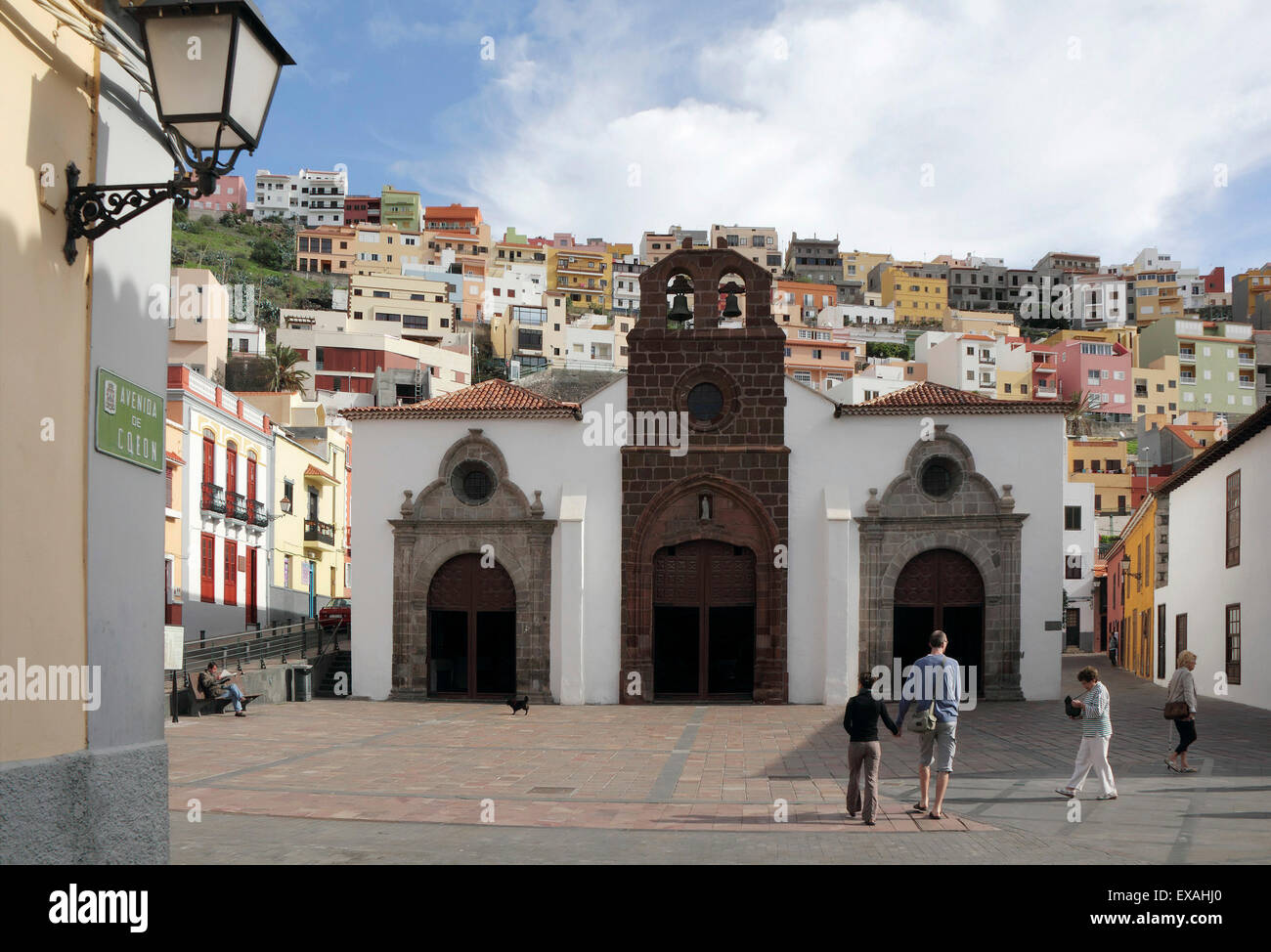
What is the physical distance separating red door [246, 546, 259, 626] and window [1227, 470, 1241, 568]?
85.5 ft

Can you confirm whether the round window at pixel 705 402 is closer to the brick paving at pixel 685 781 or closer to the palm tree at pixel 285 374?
the brick paving at pixel 685 781

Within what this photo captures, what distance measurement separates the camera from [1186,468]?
29062 mm

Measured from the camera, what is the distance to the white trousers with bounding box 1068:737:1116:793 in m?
12.3

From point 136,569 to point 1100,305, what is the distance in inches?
5201

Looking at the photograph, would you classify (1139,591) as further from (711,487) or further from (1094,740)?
(1094,740)

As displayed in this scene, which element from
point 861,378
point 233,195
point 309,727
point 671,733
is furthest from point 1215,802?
point 233,195

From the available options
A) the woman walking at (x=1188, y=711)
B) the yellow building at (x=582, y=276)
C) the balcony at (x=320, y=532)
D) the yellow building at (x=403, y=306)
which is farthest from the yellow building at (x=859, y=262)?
the woman walking at (x=1188, y=711)

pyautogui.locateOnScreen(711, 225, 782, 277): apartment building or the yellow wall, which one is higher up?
pyautogui.locateOnScreen(711, 225, 782, 277): apartment building

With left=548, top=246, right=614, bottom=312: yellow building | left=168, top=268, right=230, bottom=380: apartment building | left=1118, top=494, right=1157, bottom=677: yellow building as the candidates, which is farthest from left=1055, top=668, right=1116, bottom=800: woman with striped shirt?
left=548, top=246, right=614, bottom=312: yellow building

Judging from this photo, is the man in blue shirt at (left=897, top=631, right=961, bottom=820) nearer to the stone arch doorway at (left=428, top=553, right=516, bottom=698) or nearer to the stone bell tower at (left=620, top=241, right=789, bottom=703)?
the stone bell tower at (left=620, top=241, right=789, bottom=703)

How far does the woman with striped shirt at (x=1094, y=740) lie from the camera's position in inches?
485

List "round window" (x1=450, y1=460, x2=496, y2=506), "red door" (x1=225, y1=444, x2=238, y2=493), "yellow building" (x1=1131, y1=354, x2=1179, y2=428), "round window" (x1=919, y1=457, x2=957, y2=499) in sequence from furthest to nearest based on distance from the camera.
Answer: "yellow building" (x1=1131, y1=354, x2=1179, y2=428)
"red door" (x1=225, y1=444, x2=238, y2=493)
"round window" (x1=450, y1=460, x2=496, y2=506)
"round window" (x1=919, y1=457, x2=957, y2=499)

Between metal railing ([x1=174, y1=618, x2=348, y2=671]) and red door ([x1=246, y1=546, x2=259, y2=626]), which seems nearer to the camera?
metal railing ([x1=174, y1=618, x2=348, y2=671])

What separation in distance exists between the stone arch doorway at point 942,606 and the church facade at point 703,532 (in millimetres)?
47
